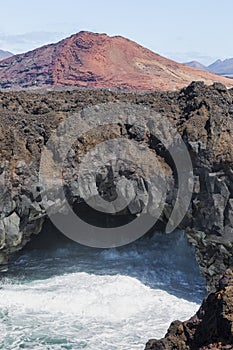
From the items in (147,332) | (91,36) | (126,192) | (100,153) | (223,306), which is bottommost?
(147,332)

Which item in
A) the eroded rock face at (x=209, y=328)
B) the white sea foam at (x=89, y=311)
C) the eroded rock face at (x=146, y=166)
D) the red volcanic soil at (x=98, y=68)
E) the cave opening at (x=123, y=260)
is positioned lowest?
the white sea foam at (x=89, y=311)

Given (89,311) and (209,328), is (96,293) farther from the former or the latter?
(209,328)

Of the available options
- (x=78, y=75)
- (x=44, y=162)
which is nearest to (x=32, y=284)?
(x=44, y=162)

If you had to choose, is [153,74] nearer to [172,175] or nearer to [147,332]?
[172,175]

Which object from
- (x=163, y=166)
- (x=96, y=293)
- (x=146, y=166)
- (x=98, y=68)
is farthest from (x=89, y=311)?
(x=98, y=68)

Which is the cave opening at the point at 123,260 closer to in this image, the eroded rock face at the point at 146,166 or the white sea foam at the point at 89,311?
the white sea foam at the point at 89,311

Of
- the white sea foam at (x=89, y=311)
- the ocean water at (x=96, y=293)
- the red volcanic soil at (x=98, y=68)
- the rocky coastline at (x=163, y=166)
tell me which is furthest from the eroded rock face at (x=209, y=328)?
the red volcanic soil at (x=98, y=68)

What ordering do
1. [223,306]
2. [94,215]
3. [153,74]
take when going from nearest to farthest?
1. [223,306]
2. [94,215]
3. [153,74]
